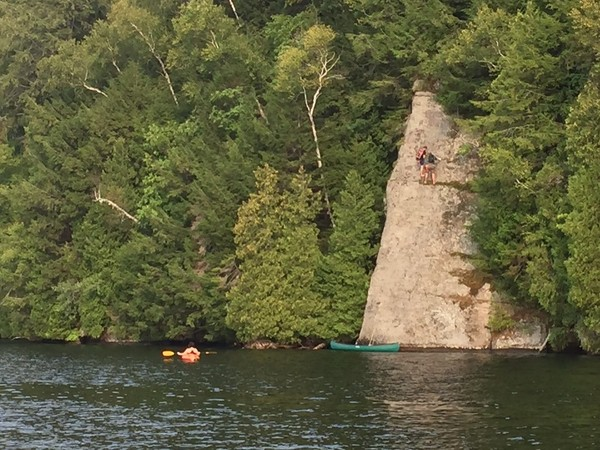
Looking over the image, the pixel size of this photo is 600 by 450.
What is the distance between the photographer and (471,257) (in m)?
55.4

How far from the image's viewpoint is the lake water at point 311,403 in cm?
3028

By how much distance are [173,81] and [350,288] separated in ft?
84.1

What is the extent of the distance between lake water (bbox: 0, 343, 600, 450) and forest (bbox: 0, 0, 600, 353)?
607 cm

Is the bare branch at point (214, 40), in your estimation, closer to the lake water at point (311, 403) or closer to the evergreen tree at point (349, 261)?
the evergreen tree at point (349, 261)

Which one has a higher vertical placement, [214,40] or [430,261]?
[214,40]

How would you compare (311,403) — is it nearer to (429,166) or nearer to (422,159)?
(422,159)

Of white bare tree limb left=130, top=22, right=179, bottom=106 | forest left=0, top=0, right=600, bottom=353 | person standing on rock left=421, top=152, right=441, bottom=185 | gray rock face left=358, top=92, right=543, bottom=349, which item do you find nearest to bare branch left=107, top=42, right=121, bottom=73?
forest left=0, top=0, right=600, bottom=353

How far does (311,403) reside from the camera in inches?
1438

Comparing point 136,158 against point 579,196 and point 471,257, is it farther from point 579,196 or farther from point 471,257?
point 579,196

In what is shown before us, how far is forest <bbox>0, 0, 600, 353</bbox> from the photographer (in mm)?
51281

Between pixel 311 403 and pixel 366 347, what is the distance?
1811cm

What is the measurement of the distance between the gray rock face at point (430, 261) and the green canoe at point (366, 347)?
74 centimetres

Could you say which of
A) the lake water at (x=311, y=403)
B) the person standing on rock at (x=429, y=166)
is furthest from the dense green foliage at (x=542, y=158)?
the person standing on rock at (x=429, y=166)

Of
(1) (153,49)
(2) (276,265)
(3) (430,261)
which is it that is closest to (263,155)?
(2) (276,265)
